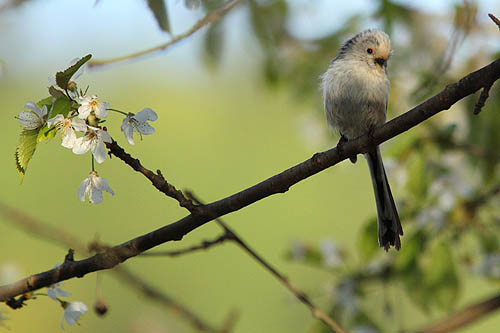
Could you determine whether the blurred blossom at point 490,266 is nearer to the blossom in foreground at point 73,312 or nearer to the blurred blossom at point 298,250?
the blurred blossom at point 298,250

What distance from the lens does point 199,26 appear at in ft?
7.20

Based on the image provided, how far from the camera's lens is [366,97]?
9.93 ft

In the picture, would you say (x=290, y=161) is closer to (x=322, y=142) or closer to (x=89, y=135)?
(x=322, y=142)

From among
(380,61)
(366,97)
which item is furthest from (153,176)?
(380,61)

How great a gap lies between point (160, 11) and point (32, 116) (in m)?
0.56

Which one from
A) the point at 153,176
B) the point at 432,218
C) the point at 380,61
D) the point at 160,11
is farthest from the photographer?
the point at 432,218

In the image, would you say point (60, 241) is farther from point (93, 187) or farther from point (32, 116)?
point (32, 116)

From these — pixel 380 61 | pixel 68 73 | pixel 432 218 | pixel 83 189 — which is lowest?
pixel 83 189

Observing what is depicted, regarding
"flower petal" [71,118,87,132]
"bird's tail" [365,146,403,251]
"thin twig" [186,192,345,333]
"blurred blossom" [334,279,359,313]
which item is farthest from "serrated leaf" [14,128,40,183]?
"blurred blossom" [334,279,359,313]

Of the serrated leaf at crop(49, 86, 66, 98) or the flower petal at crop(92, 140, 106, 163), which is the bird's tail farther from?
the serrated leaf at crop(49, 86, 66, 98)

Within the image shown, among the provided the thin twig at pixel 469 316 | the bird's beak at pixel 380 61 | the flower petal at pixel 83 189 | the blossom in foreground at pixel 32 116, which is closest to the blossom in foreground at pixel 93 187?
the flower petal at pixel 83 189

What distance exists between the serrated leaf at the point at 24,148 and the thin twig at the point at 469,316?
2.28 meters

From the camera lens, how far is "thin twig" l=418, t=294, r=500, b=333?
9.71 ft

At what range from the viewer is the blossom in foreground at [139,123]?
1.80 metres
